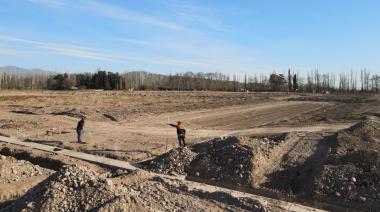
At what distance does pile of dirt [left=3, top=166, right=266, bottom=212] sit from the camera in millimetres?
12086

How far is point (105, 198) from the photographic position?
12461 mm

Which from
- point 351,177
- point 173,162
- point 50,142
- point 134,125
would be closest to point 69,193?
point 173,162

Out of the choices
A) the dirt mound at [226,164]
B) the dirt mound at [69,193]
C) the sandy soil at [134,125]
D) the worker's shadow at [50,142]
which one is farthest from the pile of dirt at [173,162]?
the worker's shadow at [50,142]

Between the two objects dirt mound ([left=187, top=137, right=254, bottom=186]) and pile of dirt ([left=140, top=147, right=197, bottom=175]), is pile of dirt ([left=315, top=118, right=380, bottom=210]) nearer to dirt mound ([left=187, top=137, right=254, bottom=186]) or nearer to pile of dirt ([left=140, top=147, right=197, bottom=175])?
dirt mound ([left=187, top=137, right=254, bottom=186])

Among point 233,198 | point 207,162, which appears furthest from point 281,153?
point 233,198

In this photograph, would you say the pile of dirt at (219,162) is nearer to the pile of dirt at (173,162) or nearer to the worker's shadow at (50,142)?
the pile of dirt at (173,162)

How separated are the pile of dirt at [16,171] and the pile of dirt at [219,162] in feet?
14.7

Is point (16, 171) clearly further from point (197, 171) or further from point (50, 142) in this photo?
point (50, 142)

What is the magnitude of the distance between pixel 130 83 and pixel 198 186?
107704 millimetres

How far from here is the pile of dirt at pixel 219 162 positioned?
1877 centimetres

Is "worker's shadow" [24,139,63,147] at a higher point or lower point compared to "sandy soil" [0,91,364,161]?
lower

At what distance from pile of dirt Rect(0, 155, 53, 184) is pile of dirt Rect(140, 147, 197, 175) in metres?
4.29

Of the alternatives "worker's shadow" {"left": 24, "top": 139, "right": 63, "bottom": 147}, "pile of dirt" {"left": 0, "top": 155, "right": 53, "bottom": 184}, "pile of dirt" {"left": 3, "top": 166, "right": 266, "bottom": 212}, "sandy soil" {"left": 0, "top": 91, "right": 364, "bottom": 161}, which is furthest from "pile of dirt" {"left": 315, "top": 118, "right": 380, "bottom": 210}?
"worker's shadow" {"left": 24, "top": 139, "right": 63, "bottom": 147}

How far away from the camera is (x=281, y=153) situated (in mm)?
21438
